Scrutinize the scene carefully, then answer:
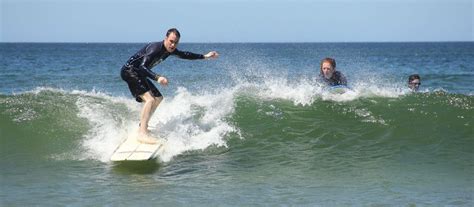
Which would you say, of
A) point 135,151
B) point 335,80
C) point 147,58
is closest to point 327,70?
point 335,80

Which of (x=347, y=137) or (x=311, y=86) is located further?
(x=311, y=86)

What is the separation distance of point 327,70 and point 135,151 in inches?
183

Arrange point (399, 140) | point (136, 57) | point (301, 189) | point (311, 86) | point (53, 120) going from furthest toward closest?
point (311, 86)
point (53, 120)
point (399, 140)
point (136, 57)
point (301, 189)

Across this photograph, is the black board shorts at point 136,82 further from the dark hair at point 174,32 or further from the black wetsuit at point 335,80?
the black wetsuit at point 335,80

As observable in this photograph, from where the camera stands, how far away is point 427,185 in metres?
6.70

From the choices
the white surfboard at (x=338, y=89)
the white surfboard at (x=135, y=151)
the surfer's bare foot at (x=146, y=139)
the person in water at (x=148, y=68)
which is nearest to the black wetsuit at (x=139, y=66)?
the person in water at (x=148, y=68)

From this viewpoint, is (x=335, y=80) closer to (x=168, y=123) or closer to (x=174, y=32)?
(x=168, y=123)

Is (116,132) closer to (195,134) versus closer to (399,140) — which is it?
(195,134)

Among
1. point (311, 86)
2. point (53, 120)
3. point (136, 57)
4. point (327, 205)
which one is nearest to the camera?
point (327, 205)

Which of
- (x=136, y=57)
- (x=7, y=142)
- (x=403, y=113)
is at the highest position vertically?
(x=136, y=57)

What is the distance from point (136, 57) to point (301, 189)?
3.23 m

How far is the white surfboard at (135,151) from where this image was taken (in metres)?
7.88

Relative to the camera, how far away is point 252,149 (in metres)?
8.76

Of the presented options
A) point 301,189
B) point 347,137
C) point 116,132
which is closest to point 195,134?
point 116,132
